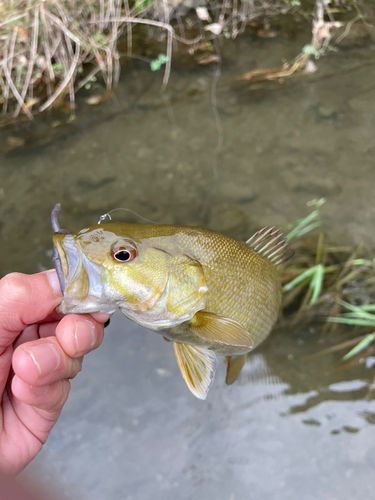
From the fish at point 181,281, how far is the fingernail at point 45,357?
0.50 feet

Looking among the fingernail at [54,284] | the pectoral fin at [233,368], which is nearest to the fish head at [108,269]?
the fingernail at [54,284]

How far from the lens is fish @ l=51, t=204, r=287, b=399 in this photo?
1138mm

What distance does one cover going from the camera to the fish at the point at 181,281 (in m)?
1.14

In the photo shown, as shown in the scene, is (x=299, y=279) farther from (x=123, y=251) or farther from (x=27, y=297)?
(x=27, y=297)

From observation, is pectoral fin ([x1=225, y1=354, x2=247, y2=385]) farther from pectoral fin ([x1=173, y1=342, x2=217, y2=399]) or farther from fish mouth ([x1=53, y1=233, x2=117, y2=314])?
fish mouth ([x1=53, y1=233, x2=117, y2=314])

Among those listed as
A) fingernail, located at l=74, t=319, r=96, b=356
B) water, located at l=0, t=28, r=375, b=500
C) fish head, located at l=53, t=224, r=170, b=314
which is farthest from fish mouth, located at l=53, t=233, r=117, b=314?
water, located at l=0, t=28, r=375, b=500

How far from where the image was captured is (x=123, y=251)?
120cm

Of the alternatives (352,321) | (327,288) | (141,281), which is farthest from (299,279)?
(141,281)

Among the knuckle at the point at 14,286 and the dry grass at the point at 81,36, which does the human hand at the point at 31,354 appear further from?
the dry grass at the point at 81,36

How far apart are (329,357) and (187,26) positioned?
366cm

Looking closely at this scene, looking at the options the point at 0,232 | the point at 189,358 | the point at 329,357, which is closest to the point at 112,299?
the point at 189,358

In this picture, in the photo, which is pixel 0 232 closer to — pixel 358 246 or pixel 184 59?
pixel 184 59

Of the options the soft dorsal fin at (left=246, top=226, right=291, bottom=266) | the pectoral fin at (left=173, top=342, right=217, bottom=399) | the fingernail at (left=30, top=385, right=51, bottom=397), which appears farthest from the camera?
the soft dorsal fin at (left=246, top=226, right=291, bottom=266)

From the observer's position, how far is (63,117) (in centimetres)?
347
